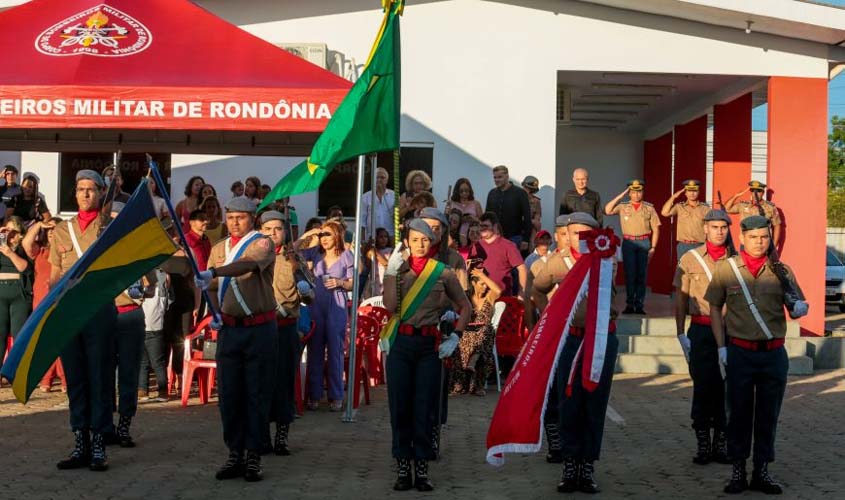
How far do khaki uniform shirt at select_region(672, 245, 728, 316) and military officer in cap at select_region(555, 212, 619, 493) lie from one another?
4.44ft

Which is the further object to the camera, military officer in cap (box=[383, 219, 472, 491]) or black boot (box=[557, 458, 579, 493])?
military officer in cap (box=[383, 219, 472, 491])

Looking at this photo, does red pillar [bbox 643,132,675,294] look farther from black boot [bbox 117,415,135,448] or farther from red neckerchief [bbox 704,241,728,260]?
black boot [bbox 117,415,135,448]

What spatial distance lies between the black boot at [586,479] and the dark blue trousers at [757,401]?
944 millimetres

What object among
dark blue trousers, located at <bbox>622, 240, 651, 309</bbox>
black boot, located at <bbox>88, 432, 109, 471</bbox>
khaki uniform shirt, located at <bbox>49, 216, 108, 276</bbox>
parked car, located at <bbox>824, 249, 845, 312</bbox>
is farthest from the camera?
parked car, located at <bbox>824, 249, 845, 312</bbox>

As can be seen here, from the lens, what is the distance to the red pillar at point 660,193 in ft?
78.5

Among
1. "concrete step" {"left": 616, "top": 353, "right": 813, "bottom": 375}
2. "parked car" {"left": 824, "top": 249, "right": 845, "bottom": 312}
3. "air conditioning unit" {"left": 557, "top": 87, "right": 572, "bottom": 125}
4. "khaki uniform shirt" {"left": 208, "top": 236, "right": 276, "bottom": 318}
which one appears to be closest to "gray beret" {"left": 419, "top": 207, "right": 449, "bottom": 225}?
"khaki uniform shirt" {"left": 208, "top": 236, "right": 276, "bottom": 318}

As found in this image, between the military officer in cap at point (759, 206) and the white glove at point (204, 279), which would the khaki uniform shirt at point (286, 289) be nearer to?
the white glove at point (204, 279)

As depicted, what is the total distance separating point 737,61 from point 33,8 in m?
9.51

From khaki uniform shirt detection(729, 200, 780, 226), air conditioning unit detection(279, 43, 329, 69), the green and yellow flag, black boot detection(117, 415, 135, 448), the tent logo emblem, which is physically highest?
air conditioning unit detection(279, 43, 329, 69)

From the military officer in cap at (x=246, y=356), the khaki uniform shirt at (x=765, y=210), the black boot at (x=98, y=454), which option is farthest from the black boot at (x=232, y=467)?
the khaki uniform shirt at (x=765, y=210)

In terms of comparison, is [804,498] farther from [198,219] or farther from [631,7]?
[631,7]

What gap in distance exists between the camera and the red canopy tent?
39.9 ft

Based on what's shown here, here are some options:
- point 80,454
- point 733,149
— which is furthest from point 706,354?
point 733,149

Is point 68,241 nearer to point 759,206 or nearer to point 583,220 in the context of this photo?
point 583,220
